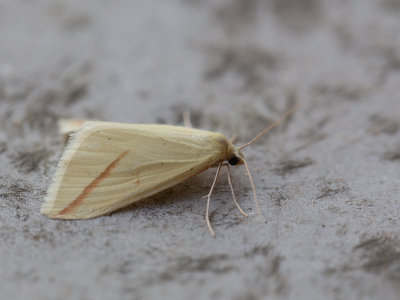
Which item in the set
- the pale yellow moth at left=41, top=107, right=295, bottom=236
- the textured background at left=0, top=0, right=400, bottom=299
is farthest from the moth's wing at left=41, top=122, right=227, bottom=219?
the textured background at left=0, top=0, right=400, bottom=299

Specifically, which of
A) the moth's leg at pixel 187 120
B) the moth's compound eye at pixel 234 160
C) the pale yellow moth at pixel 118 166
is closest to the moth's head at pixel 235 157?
the moth's compound eye at pixel 234 160

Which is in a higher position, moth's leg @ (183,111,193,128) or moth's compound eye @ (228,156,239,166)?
moth's compound eye @ (228,156,239,166)

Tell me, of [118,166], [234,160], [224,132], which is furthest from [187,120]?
[118,166]

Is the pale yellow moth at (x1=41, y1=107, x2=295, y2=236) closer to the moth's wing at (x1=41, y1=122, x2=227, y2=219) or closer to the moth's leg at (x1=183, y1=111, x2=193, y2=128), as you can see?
the moth's wing at (x1=41, y1=122, x2=227, y2=219)

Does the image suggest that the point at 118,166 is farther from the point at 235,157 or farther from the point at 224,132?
the point at 224,132

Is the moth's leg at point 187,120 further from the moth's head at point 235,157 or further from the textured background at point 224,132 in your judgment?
the moth's head at point 235,157

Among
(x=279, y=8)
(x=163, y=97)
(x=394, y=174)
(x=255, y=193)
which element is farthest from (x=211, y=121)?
(x=279, y=8)

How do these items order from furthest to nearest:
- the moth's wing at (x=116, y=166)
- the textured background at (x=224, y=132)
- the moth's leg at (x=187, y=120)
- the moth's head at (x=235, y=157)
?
the moth's leg at (x=187, y=120), the moth's head at (x=235, y=157), the moth's wing at (x=116, y=166), the textured background at (x=224, y=132)
